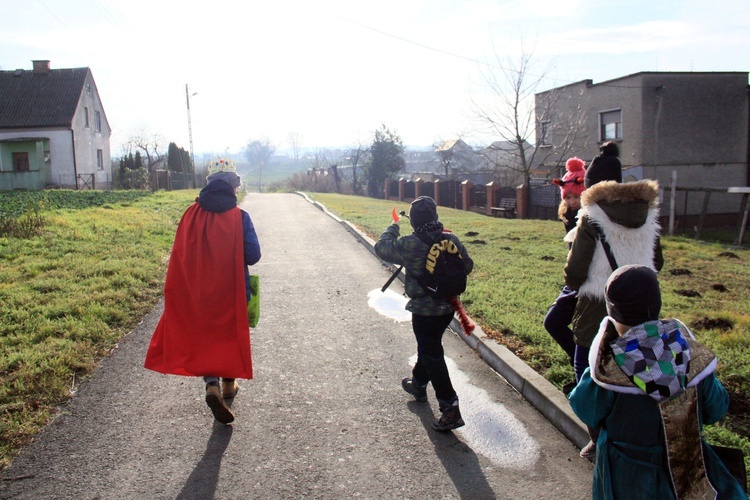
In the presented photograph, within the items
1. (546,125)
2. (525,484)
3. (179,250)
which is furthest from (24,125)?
(525,484)

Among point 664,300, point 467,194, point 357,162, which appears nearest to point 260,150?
point 357,162

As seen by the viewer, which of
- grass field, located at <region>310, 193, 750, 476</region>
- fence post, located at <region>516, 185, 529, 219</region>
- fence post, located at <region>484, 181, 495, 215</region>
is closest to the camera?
grass field, located at <region>310, 193, 750, 476</region>

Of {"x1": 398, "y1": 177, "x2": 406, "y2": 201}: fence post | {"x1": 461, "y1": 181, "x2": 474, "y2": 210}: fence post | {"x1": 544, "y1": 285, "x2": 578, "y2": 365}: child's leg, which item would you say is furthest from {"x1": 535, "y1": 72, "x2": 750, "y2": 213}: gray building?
{"x1": 544, "y1": 285, "x2": 578, "y2": 365}: child's leg

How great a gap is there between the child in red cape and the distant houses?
35.9 meters

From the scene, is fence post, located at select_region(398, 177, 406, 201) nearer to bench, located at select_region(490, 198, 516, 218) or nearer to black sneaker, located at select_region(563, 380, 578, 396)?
bench, located at select_region(490, 198, 516, 218)

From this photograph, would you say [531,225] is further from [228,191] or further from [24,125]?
[24,125]

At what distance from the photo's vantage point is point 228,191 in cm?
435

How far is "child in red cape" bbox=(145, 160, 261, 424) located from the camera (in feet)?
13.8

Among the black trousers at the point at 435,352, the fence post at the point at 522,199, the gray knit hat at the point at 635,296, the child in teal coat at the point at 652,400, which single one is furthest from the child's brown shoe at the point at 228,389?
the fence post at the point at 522,199

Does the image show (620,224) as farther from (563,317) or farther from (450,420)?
(450,420)

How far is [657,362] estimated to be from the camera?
2.06 metres

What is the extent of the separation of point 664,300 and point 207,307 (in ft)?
18.5

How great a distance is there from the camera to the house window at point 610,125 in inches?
1033

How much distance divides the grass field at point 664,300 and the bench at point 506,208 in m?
9.45
